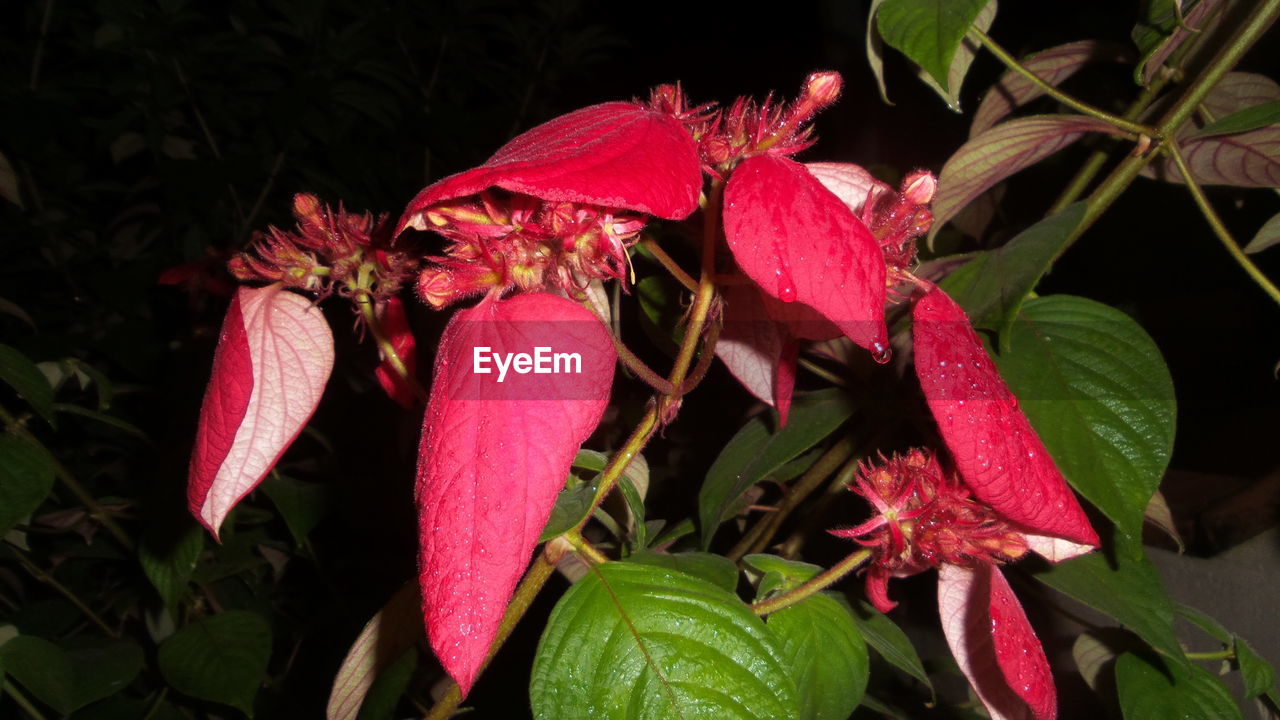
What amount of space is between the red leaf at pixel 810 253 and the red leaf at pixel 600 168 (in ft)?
0.05

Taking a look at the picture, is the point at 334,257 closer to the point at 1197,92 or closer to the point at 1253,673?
the point at 1197,92

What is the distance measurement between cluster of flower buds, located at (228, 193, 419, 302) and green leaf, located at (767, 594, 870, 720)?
229 mm

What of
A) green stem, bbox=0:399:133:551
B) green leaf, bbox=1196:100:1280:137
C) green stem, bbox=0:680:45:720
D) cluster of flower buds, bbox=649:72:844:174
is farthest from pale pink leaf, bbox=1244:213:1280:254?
green stem, bbox=0:680:45:720

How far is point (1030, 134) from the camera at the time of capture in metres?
0.36

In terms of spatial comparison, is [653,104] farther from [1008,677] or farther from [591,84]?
[591,84]

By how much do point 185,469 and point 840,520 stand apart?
638 millimetres

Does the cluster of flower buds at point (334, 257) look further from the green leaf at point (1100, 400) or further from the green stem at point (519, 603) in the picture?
the green leaf at point (1100, 400)

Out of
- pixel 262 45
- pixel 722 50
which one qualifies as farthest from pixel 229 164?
pixel 722 50

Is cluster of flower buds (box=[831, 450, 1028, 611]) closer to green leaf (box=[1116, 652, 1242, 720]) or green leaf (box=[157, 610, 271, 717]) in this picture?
green leaf (box=[1116, 652, 1242, 720])

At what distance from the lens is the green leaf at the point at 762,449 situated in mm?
354

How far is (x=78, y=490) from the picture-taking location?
629 millimetres

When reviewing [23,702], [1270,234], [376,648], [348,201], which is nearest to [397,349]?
[376,648]

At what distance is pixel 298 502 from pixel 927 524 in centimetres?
52

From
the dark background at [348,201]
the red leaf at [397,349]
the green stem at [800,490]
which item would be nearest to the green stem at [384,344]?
the red leaf at [397,349]
